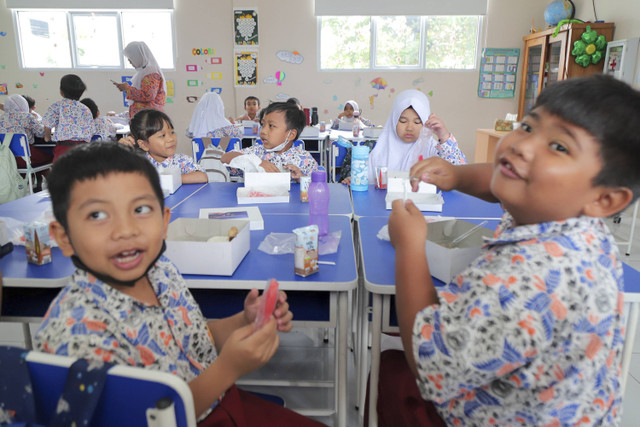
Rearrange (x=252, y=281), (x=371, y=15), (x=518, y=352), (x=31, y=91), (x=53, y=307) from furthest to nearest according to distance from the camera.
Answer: (x=31, y=91) < (x=371, y=15) < (x=252, y=281) < (x=53, y=307) < (x=518, y=352)

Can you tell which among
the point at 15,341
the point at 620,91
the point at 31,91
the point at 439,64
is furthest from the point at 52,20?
the point at 620,91

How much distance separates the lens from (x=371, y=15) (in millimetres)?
7078

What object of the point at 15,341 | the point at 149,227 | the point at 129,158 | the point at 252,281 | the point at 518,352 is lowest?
the point at 15,341

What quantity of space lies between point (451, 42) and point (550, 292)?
7273mm

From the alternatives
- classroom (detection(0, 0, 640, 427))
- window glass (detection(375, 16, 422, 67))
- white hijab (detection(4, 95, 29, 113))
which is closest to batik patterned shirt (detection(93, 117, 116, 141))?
white hijab (detection(4, 95, 29, 113))

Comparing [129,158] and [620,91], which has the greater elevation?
[620,91]

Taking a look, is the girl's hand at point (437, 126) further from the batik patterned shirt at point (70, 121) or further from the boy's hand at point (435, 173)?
the batik patterned shirt at point (70, 121)

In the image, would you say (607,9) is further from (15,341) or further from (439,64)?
(15,341)

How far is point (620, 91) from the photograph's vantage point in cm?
77

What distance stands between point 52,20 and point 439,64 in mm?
6303

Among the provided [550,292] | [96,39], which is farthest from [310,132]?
[96,39]

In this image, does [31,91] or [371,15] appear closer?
[371,15]

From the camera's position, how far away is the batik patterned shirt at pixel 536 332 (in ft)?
2.40

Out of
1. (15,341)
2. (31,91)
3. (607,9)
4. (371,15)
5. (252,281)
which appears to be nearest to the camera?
(252,281)
